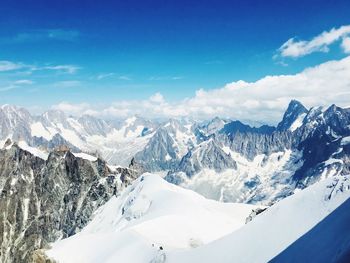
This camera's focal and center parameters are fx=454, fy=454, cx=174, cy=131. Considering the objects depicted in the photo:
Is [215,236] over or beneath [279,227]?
beneath

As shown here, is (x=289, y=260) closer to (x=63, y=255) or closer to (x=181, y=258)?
(x=181, y=258)

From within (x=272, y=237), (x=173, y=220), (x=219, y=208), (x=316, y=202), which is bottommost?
(x=219, y=208)

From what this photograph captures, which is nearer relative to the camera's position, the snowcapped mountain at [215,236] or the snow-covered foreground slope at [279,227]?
the snow-covered foreground slope at [279,227]

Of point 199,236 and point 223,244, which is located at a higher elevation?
point 223,244

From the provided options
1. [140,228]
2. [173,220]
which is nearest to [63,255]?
[140,228]

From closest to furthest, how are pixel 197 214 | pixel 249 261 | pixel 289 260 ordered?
pixel 289 260 < pixel 249 261 < pixel 197 214

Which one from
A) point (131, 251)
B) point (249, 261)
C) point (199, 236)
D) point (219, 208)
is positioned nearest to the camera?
point (249, 261)

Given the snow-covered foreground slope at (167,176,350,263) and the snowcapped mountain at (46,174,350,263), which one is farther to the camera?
the snowcapped mountain at (46,174,350,263)

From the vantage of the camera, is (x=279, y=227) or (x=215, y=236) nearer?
(x=279, y=227)
